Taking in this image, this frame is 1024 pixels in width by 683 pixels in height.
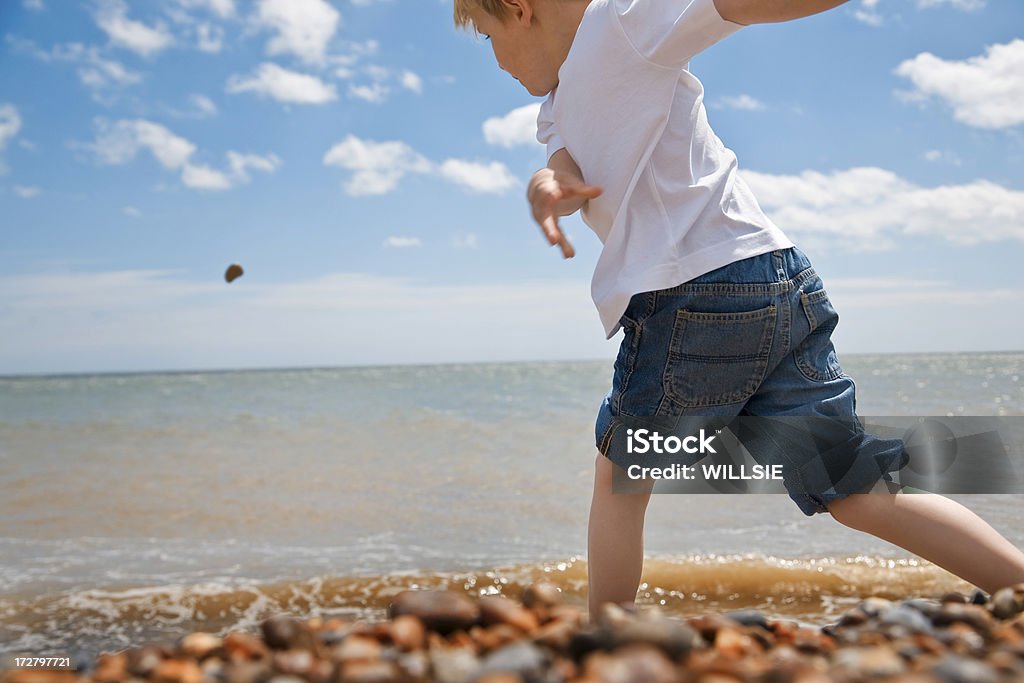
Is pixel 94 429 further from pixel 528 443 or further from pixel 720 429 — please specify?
pixel 720 429

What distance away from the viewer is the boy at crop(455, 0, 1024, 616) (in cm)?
145

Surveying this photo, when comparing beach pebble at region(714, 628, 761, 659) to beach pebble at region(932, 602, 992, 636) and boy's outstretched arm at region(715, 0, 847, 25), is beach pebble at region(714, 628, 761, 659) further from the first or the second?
boy's outstretched arm at region(715, 0, 847, 25)

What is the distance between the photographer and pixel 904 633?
3.45 feet

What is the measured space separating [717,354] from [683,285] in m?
0.14

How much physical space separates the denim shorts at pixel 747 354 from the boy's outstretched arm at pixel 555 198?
0.72 ft

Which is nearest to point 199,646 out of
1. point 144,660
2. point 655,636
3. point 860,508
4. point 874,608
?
point 144,660

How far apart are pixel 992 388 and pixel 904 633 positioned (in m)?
13.2

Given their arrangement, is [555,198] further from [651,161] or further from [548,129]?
[548,129]

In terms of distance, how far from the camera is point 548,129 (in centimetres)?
176

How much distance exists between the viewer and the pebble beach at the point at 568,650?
81 centimetres

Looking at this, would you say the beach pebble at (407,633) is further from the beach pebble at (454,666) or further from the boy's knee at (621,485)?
the boy's knee at (621,485)

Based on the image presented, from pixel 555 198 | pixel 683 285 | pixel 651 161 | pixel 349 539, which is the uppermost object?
pixel 651 161

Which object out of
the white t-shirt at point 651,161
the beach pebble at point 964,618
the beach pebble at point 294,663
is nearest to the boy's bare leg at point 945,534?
the beach pebble at point 964,618

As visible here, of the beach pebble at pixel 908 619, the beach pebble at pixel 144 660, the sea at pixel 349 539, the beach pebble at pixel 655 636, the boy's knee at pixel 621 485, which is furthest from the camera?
the sea at pixel 349 539
